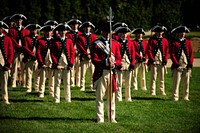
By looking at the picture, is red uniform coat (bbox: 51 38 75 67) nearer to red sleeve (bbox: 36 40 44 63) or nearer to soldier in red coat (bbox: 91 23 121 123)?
red sleeve (bbox: 36 40 44 63)

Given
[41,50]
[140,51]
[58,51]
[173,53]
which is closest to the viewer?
[58,51]

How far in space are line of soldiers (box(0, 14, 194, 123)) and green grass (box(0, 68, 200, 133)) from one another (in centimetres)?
52

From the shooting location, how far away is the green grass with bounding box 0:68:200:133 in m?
12.7

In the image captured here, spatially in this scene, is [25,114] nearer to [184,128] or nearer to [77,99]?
[77,99]

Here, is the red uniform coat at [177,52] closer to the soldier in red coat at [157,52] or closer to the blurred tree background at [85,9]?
the soldier in red coat at [157,52]

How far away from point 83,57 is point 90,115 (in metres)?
5.39


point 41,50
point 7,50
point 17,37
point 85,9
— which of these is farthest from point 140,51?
point 85,9

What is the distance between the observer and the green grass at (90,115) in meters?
12.7

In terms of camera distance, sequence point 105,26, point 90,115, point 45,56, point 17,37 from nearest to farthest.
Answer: point 105,26
point 90,115
point 45,56
point 17,37

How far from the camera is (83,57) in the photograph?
19562mm

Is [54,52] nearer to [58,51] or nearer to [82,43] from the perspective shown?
[58,51]

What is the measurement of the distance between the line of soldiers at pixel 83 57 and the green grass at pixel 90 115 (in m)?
0.52

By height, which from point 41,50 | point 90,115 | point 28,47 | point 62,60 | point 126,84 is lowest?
point 90,115

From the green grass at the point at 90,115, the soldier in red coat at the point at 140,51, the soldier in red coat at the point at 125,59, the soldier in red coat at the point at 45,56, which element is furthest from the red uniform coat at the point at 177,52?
the soldier in red coat at the point at 45,56
